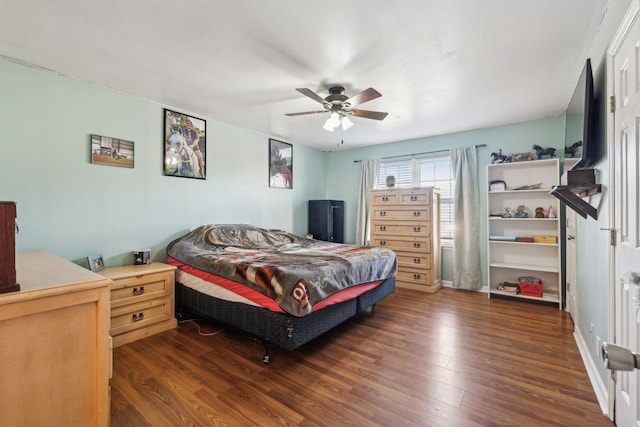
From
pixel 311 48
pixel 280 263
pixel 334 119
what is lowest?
pixel 280 263

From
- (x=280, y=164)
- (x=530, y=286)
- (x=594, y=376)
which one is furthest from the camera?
(x=280, y=164)

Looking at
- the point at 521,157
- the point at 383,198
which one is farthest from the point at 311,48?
the point at 521,157

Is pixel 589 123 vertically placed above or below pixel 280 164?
below

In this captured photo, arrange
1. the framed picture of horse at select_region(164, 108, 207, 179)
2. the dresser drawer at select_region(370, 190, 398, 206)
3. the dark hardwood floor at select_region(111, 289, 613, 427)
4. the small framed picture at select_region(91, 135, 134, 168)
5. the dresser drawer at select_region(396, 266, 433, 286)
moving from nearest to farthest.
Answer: the dark hardwood floor at select_region(111, 289, 613, 427), the small framed picture at select_region(91, 135, 134, 168), the framed picture of horse at select_region(164, 108, 207, 179), the dresser drawer at select_region(396, 266, 433, 286), the dresser drawer at select_region(370, 190, 398, 206)

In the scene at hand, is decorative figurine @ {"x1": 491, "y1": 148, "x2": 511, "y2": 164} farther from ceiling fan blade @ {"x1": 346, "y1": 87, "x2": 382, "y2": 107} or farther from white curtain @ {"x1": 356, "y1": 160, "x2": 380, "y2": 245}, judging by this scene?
ceiling fan blade @ {"x1": 346, "y1": 87, "x2": 382, "y2": 107}

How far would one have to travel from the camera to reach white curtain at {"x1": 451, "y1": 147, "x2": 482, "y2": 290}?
422 centimetres

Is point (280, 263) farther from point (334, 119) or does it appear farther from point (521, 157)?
point (521, 157)

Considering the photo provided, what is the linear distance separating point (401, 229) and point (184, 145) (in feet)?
11.2

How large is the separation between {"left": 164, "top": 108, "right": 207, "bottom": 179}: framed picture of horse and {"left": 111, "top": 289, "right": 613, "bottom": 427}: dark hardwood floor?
1.87m

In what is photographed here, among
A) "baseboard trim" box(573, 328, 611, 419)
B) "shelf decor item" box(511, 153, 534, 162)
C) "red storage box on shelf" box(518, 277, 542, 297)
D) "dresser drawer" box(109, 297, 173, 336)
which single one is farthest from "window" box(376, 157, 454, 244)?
"dresser drawer" box(109, 297, 173, 336)

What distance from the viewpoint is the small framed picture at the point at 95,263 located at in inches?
103

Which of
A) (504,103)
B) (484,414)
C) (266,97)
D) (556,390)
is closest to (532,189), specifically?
(504,103)

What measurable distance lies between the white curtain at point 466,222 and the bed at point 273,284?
1.52 meters

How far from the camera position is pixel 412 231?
437 cm
